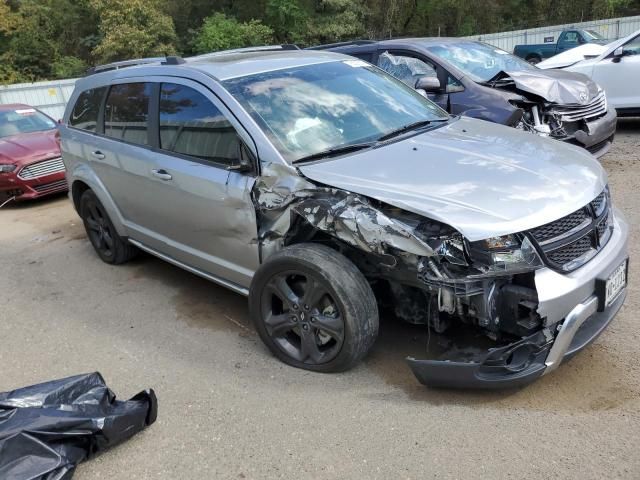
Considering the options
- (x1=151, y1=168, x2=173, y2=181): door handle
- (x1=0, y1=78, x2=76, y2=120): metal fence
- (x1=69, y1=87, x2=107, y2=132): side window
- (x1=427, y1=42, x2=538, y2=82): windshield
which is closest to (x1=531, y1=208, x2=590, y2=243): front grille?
(x1=151, y1=168, x2=173, y2=181): door handle

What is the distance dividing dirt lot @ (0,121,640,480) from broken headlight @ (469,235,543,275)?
0.77 metres

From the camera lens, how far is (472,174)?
10.3 ft

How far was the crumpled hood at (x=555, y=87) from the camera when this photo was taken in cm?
652

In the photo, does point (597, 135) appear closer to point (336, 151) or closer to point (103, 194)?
point (336, 151)

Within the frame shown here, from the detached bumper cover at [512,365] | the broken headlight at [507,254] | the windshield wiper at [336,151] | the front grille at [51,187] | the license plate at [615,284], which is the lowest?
the front grille at [51,187]

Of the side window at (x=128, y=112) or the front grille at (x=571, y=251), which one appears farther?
the side window at (x=128, y=112)

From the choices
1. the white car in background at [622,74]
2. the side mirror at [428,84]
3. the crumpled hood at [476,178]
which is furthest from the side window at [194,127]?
the white car in background at [622,74]

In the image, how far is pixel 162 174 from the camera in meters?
4.19

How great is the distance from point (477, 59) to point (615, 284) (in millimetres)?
4945

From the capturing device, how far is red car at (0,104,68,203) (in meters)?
8.49

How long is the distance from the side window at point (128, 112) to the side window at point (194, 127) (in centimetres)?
27

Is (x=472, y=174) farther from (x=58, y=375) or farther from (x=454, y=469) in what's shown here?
(x=58, y=375)

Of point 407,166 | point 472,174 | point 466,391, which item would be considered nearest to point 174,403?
point 466,391

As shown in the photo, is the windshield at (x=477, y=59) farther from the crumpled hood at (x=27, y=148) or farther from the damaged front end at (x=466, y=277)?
the crumpled hood at (x=27, y=148)
